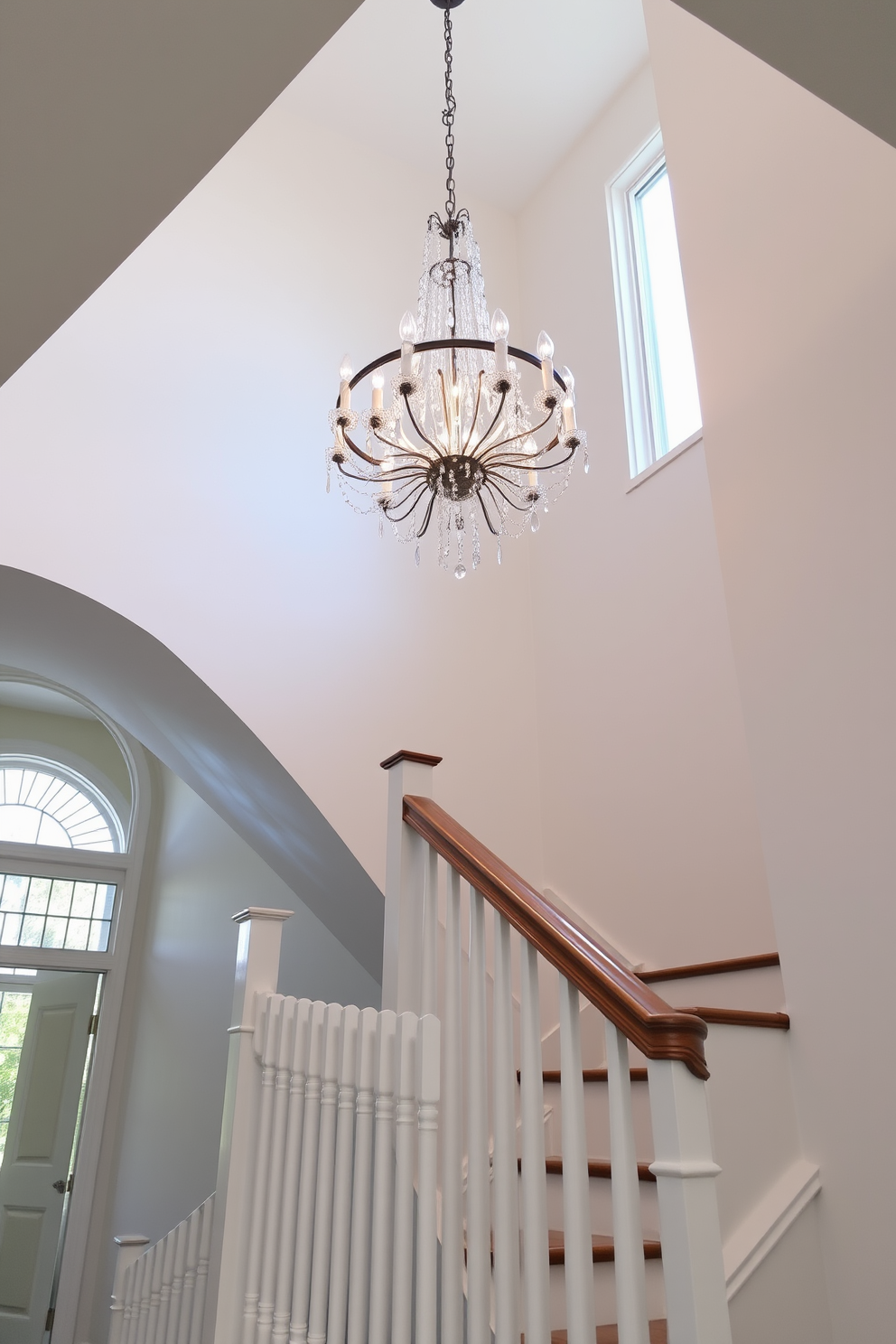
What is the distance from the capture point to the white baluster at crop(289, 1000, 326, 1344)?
A: 7.08 ft

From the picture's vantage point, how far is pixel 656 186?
15.8ft

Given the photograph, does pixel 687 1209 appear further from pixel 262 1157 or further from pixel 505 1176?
pixel 262 1157

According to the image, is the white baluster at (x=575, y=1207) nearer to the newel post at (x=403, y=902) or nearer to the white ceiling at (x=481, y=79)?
the newel post at (x=403, y=902)

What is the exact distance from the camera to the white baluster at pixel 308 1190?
2.16m

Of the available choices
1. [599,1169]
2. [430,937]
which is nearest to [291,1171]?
[430,937]

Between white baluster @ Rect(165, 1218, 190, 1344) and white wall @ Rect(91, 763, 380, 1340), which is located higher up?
white wall @ Rect(91, 763, 380, 1340)

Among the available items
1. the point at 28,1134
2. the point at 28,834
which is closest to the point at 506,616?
the point at 28,834

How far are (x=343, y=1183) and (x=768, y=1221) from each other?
100 centimetres

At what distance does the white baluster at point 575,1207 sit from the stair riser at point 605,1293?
3.08 ft

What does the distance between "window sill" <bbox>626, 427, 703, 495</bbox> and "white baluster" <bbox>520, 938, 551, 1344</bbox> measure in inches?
108

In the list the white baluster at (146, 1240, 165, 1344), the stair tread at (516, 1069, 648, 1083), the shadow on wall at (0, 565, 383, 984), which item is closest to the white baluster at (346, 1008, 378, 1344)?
the stair tread at (516, 1069, 648, 1083)

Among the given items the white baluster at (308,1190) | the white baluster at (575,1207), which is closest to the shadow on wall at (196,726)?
the white baluster at (308,1190)

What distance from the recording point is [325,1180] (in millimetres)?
2154

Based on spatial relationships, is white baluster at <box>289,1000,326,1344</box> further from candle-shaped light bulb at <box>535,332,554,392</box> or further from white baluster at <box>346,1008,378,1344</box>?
candle-shaped light bulb at <box>535,332,554,392</box>
